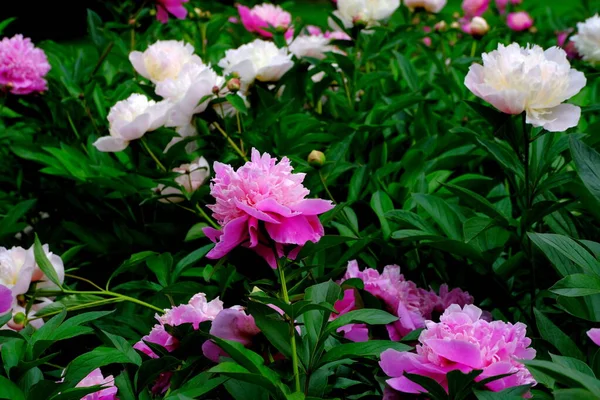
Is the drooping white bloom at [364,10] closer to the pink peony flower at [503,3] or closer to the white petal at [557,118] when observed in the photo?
the white petal at [557,118]

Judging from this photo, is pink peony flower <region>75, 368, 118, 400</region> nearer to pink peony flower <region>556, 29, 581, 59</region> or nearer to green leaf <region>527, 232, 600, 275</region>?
green leaf <region>527, 232, 600, 275</region>

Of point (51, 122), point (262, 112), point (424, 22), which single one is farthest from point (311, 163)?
point (424, 22)

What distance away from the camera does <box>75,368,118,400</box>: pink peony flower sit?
2.50ft

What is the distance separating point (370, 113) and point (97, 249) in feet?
1.94

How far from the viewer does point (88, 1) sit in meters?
6.75

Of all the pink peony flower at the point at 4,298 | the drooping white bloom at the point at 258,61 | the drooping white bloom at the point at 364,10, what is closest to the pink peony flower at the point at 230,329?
the pink peony flower at the point at 4,298

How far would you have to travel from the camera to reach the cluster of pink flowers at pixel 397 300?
89 cm

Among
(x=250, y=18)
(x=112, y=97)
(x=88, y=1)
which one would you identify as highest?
(x=250, y=18)

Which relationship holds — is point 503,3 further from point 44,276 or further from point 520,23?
point 44,276

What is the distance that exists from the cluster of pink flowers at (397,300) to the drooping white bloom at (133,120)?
0.44 m

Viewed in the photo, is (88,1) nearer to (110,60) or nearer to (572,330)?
(110,60)

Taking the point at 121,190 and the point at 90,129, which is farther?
the point at 90,129

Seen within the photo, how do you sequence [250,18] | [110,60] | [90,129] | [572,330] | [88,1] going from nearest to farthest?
[572,330] → [90,129] → [250,18] → [110,60] → [88,1]

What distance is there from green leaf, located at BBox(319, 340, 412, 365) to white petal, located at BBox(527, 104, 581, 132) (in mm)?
332
